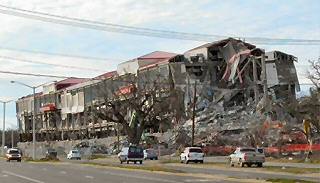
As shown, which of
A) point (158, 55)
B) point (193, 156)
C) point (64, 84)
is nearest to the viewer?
point (193, 156)

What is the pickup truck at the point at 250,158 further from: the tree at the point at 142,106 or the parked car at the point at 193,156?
the tree at the point at 142,106

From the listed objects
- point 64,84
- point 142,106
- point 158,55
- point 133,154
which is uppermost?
point 158,55

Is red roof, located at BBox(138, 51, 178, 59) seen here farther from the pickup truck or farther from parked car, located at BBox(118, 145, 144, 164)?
the pickup truck

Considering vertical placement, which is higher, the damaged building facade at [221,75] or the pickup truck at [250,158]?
the damaged building facade at [221,75]

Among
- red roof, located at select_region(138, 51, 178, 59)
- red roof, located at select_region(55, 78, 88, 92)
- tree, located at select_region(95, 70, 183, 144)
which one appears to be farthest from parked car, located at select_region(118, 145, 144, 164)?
red roof, located at select_region(55, 78, 88, 92)

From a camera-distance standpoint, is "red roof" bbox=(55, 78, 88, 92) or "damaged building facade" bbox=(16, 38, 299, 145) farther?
"red roof" bbox=(55, 78, 88, 92)

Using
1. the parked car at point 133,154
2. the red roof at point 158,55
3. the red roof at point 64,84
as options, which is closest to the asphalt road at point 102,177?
the parked car at point 133,154

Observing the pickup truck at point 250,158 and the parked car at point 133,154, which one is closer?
the pickup truck at point 250,158

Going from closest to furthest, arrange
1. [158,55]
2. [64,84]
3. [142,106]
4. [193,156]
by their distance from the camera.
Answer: [193,156] → [142,106] → [158,55] → [64,84]

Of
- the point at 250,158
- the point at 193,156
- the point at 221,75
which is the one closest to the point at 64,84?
the point at 221,75

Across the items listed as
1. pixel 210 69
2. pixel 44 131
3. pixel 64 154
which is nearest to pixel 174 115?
pixel 210 69

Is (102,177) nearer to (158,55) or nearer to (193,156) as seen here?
(193,156)

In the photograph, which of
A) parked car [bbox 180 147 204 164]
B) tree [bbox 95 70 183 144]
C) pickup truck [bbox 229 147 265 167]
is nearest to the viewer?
pickup truck [bbox 229 147 265 167]

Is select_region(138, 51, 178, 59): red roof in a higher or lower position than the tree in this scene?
higher
